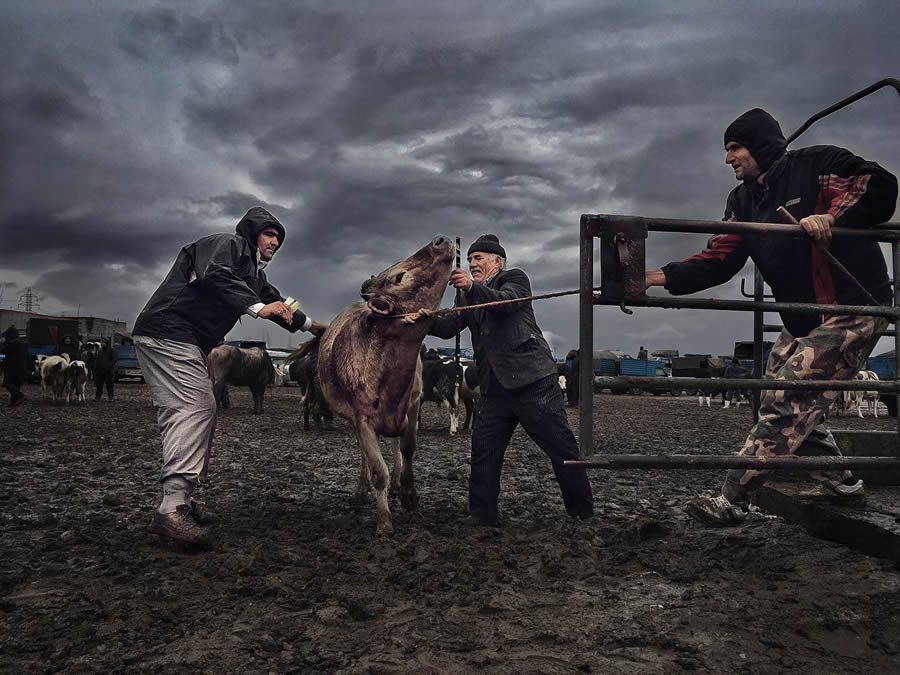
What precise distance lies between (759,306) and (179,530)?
354 centimetres

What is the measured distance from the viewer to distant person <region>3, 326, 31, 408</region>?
55.7 ft

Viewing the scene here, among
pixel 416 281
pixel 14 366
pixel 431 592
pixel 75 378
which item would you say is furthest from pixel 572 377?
pixel 431 592

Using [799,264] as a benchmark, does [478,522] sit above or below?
below

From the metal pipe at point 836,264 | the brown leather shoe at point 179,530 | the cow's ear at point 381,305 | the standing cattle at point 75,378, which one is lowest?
the brown leather shoe at point 179,530

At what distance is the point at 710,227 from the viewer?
3.17 metres

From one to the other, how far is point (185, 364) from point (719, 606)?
3455 mm

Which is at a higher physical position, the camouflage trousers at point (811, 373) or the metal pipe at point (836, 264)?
the metal pipe at point (836, 264)

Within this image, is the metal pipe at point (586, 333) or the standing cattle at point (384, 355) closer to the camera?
the metal pipe at point (586, 333)

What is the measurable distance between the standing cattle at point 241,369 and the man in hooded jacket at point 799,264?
50.9 ft

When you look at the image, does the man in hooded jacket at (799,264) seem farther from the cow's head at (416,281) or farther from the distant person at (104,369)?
the distant person at (104,369)

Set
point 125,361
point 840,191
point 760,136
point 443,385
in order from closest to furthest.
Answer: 1. point 840,191
2. point 760,136
3. point 443,385
4. point 125,361

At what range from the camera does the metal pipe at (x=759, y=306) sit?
317 cm

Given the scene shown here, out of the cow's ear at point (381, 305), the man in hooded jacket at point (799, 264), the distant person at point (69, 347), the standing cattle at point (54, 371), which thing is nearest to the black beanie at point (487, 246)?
the cow's ear at point (381, 305)

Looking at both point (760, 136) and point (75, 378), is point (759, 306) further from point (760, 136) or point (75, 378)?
point (75, 378)
